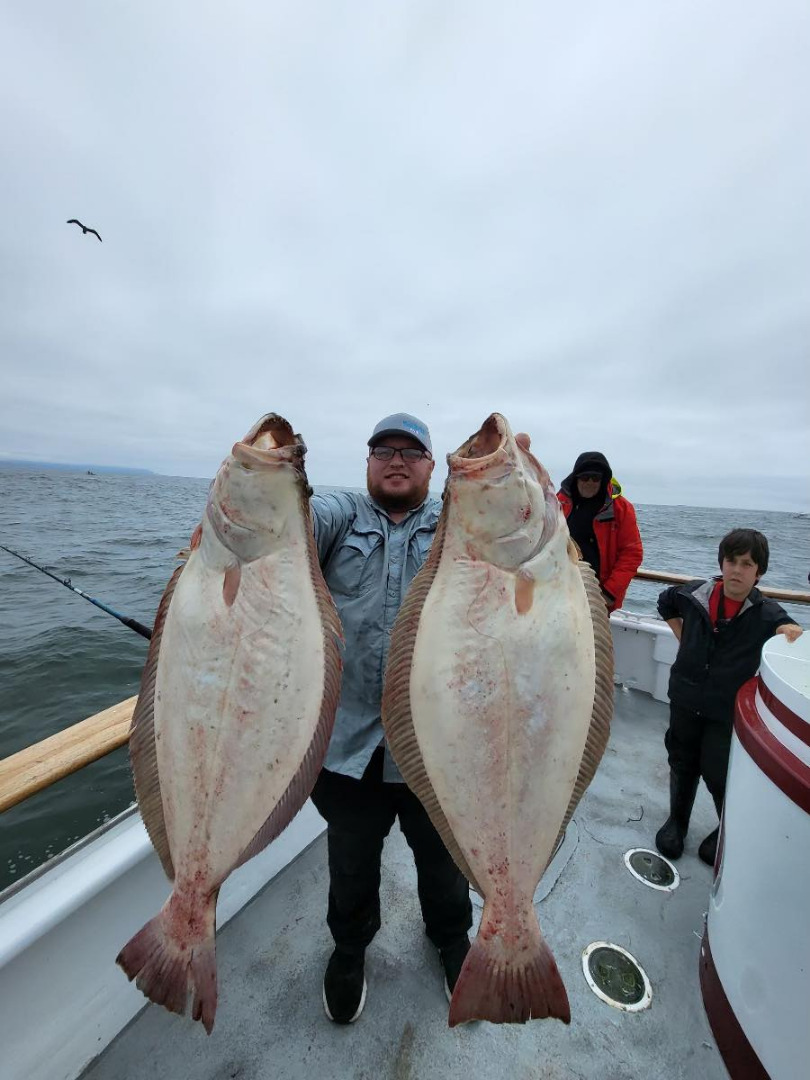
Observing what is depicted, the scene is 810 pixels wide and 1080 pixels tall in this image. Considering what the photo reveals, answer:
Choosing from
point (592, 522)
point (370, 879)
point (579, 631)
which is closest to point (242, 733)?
point (579, 631)

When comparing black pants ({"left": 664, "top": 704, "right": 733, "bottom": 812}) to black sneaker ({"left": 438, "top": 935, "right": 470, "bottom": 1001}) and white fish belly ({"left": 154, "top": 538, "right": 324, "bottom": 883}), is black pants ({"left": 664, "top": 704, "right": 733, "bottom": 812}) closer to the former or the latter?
black sneaker ({"left": 438, "top": 935, "right": 470, "bottom": 1001})

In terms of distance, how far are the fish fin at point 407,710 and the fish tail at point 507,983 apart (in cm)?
25

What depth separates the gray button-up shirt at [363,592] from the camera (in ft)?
6.61

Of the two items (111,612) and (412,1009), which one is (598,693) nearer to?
(412,1009)

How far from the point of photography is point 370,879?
7.55ft

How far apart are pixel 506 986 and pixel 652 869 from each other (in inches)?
101

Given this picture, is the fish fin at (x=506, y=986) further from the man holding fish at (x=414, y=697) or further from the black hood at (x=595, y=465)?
the black hood at (x=595, y=465)

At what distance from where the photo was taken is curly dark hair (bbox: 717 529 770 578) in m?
3.27

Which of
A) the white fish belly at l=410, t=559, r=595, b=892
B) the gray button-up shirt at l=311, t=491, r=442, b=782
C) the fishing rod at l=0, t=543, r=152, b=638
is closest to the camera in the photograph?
the white fish belly at l=410, t=559, r=595, b=892

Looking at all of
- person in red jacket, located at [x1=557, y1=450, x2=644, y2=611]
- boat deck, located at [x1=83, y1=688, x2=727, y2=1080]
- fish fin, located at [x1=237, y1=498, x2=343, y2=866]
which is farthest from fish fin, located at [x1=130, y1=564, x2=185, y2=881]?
person in red jacket, located at [x1=557, y1=450, x2=644, y2=611]

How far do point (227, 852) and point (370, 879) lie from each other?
114 centimetres

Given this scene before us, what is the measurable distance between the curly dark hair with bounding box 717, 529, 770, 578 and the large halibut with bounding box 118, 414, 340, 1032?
9.57 ft

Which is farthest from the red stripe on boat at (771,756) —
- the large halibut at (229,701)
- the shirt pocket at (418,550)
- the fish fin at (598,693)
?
the large halibut at (229,701)

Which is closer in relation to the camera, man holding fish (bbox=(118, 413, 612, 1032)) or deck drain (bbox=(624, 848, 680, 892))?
man holding fish (bbox=(118, 413, 612, 1032))
